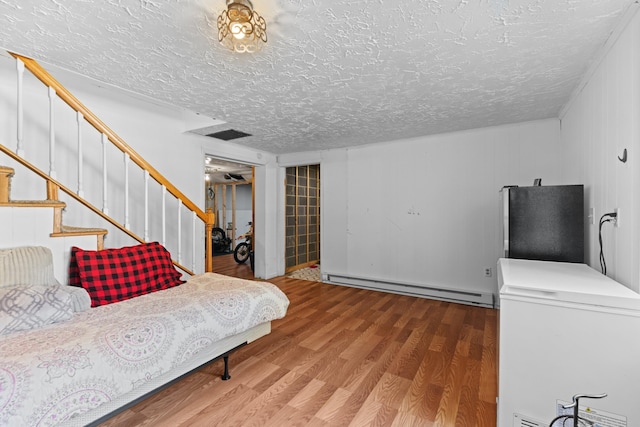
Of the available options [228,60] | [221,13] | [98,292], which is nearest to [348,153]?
[228,60]

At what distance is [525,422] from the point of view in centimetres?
134

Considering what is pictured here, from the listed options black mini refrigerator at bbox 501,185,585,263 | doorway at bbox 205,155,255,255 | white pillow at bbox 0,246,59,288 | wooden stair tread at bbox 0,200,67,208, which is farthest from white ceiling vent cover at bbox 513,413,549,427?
doorway at bbox 205,155,255,255

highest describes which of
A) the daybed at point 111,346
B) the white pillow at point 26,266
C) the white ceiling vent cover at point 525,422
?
the white pillow at point 26,266

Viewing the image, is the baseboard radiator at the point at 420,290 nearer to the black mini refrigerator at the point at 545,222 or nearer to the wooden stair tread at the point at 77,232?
the black mini refrigerator at the point at 545,222

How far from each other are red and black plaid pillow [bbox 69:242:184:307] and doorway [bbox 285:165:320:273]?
121 inches

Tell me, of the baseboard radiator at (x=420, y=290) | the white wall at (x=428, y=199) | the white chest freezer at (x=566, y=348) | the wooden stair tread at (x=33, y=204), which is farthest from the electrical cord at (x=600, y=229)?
the wooden stair tread at (x=33, y=204)

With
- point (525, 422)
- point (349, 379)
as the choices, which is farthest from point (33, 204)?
point (525, 422)

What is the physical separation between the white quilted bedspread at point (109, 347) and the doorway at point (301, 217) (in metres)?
3.38

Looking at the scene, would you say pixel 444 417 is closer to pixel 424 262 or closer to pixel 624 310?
pixel 624 310

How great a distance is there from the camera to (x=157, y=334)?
149 cm

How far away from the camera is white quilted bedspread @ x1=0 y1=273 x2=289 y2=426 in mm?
Answer: 1060

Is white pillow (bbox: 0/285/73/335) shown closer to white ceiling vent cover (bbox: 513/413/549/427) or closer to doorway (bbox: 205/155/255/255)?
white ceiling vent cover (bbox: 513/413/549/427)

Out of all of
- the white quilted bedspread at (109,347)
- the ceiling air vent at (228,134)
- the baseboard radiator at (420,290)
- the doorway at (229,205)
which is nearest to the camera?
the white quilted bedspread at (109,347)

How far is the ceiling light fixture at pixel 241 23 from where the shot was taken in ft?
4.39
